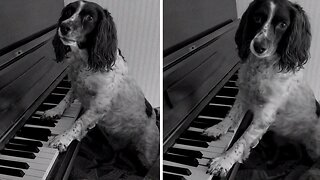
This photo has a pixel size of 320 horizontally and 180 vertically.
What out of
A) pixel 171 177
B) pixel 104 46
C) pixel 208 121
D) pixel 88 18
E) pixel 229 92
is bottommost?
pixel 171 177

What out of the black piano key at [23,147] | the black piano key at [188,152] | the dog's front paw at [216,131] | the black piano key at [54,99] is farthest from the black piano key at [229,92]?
the black piano key at [23,147]

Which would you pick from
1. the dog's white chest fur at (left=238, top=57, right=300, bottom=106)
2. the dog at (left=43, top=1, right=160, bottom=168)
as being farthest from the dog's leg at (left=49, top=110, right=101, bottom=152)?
the dog's white chest fur at (left=238, top=57, right=300, bottom=106)

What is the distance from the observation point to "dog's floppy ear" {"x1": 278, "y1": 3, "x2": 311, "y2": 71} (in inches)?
46.2

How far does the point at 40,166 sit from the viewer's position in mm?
1412

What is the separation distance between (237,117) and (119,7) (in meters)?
0.54

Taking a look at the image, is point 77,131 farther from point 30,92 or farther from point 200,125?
point 200,125

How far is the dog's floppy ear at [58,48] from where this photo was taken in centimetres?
137

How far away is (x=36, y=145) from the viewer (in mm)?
1428

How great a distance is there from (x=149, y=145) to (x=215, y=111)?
30 cm

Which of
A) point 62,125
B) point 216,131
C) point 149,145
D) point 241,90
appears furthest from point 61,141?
point 241,90

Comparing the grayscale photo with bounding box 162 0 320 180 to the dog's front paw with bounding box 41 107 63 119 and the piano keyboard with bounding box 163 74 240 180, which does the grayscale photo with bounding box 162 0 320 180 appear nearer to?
the piano keyboard with bounding box 163 74 240 180

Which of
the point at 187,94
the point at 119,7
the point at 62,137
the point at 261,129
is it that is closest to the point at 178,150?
the point at 187,94

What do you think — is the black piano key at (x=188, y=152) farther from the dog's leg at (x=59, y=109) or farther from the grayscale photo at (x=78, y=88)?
the dog's leg at (x=59, y=109)

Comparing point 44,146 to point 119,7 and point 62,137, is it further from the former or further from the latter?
point 119,7
